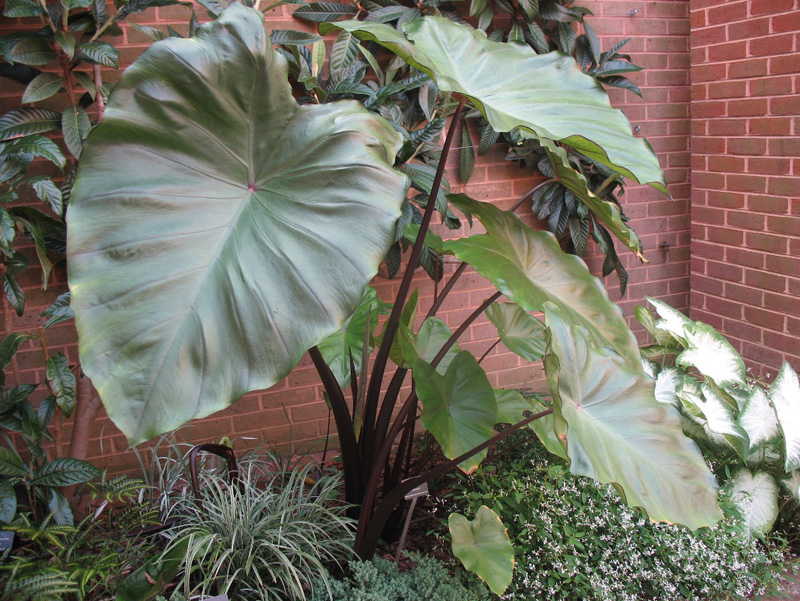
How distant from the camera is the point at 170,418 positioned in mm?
1118

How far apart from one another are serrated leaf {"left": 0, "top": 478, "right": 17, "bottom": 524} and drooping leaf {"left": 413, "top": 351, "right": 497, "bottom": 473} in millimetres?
1171

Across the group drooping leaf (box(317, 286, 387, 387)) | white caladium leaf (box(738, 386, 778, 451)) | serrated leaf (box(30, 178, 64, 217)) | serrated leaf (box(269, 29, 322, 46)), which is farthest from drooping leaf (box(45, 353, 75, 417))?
white caladium leaf (box(738, 386, 778, 451))

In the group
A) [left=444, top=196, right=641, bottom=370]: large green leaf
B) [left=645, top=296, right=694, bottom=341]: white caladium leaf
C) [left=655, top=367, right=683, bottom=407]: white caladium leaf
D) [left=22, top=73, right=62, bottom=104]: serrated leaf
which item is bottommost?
[left=655, top=367, right=683, bottom=407]: white caladium leaf

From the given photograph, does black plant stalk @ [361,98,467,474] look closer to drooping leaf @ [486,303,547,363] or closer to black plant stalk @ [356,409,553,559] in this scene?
black plant stalk @ [356,409,553,559]

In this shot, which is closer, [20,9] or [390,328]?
[390,328]

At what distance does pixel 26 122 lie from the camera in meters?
2.19

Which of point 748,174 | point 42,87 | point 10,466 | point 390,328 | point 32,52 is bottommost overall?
point 10,466

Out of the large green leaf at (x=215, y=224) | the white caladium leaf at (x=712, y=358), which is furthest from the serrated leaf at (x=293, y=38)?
the white caladium leaf at (x=712, y=358)

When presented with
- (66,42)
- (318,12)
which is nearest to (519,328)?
(318,12)

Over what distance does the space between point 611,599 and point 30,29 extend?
260 centimetres

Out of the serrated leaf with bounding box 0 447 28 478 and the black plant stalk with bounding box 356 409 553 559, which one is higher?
the serrated leaf with bounding box 0 447 28 478

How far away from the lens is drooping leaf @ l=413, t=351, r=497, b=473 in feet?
6.08

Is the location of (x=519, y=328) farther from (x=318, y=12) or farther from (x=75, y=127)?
(x=75, y=127)

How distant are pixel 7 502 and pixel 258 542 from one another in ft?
2.36
